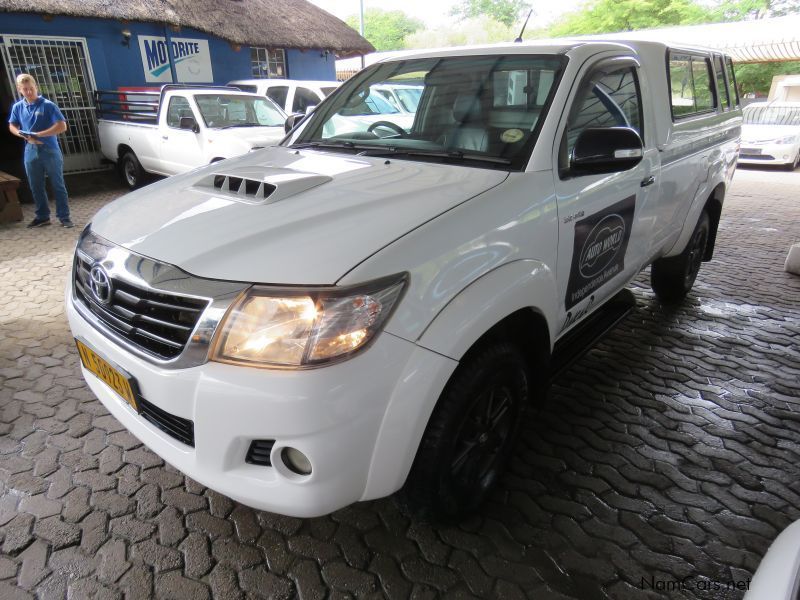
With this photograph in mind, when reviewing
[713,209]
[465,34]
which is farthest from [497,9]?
[713,209]

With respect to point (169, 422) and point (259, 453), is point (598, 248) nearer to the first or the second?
point (259, 453)

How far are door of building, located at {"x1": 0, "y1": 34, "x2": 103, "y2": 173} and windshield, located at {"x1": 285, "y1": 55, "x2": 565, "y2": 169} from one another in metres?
10.3

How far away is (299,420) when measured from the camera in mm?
1460

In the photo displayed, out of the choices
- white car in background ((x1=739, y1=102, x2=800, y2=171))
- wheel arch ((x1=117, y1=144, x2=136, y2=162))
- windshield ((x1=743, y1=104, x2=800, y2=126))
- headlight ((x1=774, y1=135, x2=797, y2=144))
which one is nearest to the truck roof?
wheel arch ((x1=117, y1=144, x2=136, y2=162))

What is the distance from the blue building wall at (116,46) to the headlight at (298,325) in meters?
11.9

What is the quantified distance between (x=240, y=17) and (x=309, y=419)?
48.2 feet

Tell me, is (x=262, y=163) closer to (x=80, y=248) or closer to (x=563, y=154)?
(x=80, y=248)

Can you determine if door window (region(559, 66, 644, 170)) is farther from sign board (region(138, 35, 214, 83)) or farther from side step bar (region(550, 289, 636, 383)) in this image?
sign board (region(138, 35, 214, 83))

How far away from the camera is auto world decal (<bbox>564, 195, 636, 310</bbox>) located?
241cm

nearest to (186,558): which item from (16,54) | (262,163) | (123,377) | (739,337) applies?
(123,377)

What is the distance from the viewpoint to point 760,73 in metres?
26.0

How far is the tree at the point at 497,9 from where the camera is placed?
60500mm

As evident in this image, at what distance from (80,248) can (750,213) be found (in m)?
9.21

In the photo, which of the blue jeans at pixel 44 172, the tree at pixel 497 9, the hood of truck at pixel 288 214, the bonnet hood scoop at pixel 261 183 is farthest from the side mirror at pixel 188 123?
the tree at pixel 497 9
